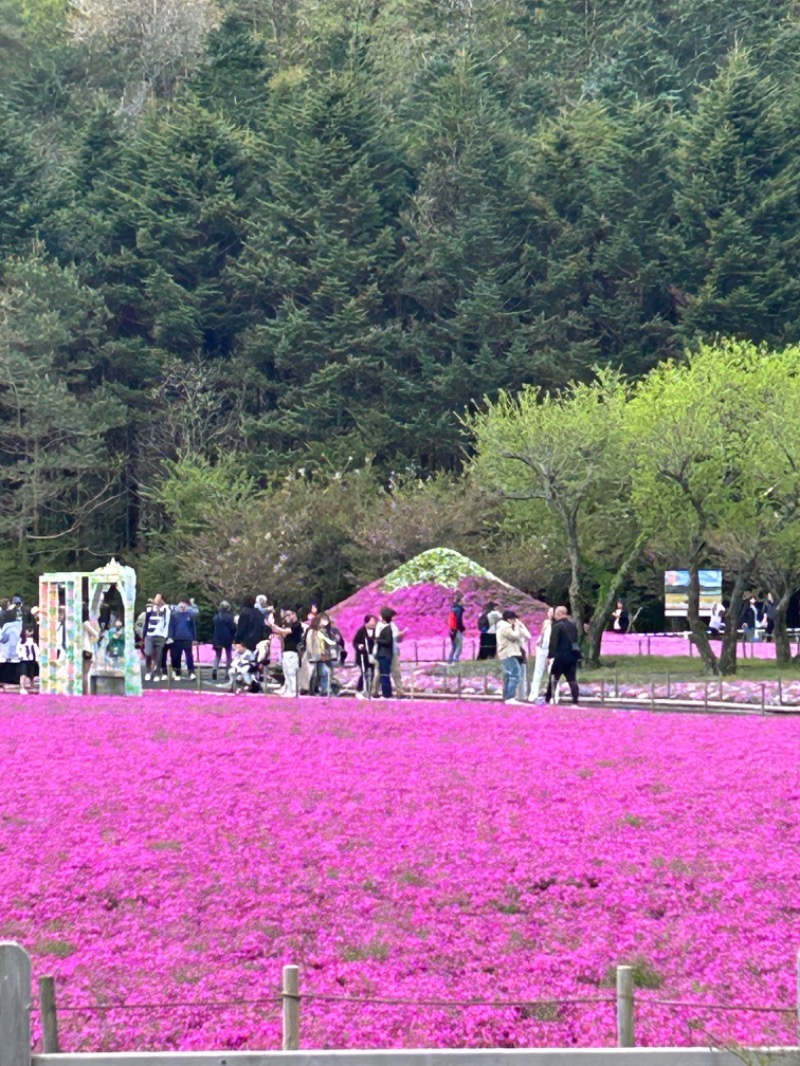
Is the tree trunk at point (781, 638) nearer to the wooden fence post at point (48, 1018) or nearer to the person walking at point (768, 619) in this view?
the person walking at point (768, 619)

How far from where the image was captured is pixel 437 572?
173 feet

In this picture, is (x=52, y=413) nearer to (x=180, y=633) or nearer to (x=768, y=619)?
(x=768, y=619)

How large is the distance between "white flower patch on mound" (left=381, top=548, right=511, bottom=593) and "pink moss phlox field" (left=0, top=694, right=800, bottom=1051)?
27.7 meters

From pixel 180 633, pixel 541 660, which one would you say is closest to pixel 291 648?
pixel 180 633

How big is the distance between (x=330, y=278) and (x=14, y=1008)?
6574 centimetres

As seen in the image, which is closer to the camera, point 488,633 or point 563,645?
point 563,645

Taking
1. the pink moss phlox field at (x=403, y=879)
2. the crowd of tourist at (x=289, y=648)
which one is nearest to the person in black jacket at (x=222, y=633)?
the crowd of tourist at (x=289, y=648)

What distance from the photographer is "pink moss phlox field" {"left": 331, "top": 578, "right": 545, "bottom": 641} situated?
165 feet

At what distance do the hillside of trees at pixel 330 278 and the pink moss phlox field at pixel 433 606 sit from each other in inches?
484

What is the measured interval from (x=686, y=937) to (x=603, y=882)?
1.58 metres

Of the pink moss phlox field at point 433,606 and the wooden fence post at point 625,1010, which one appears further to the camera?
the pink moss phlox field at point 433,606

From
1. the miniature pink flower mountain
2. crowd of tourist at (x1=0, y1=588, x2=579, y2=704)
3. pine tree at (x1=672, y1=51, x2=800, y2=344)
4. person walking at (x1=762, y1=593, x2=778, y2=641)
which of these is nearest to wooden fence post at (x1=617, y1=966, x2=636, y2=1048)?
crowd of tourist at (x1=0, y1=588, x2=579, y2=704)

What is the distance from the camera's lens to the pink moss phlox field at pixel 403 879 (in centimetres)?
1254

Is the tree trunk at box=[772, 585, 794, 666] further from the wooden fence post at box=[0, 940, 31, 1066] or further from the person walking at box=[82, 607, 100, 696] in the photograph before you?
the wooden fence post at box=[0, 940, 31, 1066]
